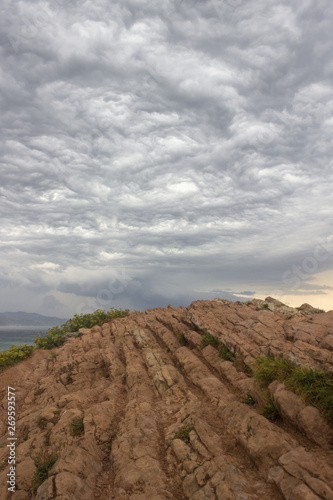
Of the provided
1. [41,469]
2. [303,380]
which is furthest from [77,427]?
[303,380]

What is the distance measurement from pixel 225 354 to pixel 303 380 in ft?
22.5

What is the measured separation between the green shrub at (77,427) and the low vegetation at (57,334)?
1756 centimetres

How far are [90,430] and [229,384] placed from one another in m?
7.99

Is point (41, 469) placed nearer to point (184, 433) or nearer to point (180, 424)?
point (180, 424)

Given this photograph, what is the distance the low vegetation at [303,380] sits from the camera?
33.0 ft

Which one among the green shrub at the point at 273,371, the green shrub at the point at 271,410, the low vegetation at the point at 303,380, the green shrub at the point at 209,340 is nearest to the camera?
the low vegetation at the point at 303,380

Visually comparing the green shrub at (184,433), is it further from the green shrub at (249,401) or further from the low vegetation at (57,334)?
the low vegetation at (57,334)

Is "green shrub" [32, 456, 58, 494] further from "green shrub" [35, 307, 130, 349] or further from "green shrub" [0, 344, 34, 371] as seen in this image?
"green shrub" [35, 307, 130, 349]

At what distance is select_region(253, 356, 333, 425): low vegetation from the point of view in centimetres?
1007

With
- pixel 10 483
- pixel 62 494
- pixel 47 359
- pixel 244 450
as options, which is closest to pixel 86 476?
pixel 62 494

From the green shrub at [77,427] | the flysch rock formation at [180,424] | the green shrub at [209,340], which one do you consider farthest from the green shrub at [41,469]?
the green shrub at [209,340]

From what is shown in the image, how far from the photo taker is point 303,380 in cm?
1149

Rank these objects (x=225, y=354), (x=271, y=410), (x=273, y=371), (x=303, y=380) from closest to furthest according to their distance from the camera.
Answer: (x=271, y=410)
(x=303, y=380)
(x=273, y=371)
(x=225, y=354)

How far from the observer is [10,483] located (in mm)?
11586
